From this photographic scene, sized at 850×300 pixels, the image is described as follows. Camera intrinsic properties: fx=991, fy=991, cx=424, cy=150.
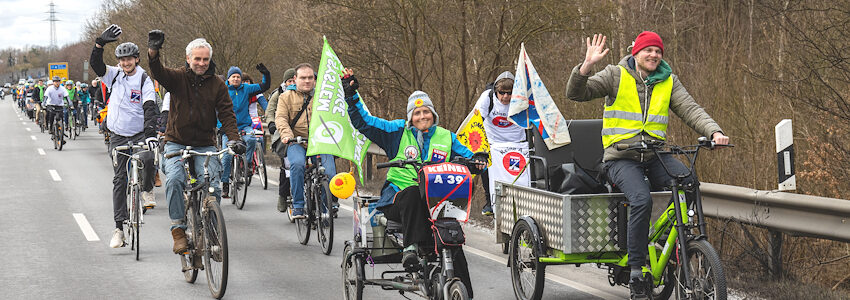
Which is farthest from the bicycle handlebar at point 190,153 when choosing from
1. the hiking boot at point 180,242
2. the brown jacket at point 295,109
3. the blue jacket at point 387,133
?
the brown jacket at point 295,109

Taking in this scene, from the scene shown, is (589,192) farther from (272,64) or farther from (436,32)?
(272,64)

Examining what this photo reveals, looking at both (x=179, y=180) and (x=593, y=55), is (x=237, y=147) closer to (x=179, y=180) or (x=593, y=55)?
(x=179, y=180)

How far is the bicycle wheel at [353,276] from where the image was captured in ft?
21.0

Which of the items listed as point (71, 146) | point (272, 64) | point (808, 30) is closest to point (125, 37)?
point (272, 64)

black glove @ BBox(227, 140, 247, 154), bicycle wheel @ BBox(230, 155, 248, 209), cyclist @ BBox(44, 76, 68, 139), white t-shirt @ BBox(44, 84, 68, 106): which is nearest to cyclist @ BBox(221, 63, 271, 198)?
bicycle wheel @ BBox(230, 155, 248, 209)

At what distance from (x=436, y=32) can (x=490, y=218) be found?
5.81m

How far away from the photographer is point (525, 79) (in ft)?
25.7

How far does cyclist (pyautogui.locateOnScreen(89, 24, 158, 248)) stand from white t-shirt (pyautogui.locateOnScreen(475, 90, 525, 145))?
3340 mm

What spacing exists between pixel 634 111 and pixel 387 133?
5.39 ft

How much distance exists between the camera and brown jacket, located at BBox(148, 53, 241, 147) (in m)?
8.15

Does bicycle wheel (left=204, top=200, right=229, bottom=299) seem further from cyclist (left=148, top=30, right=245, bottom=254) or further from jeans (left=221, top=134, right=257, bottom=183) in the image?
jeans (left=221, top=134, right=257, bottom=183)

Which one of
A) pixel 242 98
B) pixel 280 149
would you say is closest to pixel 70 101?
pixel 242 98

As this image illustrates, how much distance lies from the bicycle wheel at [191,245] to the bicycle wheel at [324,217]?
1693mm

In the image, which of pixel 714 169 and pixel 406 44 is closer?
pixel 714 169
